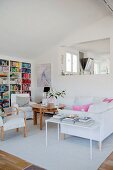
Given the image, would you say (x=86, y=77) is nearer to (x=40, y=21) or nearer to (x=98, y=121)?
(x=40, y=21)

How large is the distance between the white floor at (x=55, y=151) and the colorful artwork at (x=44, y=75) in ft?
9.97

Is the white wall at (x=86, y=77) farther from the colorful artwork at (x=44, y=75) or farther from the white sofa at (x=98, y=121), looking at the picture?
the white sofa at (x=98, y=121)

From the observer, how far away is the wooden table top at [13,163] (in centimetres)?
253

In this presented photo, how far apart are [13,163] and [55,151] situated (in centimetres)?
81

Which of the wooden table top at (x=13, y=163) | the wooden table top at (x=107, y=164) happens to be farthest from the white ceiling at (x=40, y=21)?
the wooden table top at (x=107, y=164)

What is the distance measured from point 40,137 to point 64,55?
3.90 metres

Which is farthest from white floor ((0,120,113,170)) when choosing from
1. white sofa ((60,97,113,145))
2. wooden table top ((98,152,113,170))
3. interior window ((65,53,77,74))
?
interior window ((65,53,77,74))

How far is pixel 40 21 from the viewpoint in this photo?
16.1 ft

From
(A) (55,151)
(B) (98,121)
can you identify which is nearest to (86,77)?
(B) (98,121)

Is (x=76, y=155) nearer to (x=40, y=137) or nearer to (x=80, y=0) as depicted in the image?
(x=40, y=137)

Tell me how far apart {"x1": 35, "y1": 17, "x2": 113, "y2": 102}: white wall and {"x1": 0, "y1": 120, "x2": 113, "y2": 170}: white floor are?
217 cm

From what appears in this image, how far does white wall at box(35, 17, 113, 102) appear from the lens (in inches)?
216

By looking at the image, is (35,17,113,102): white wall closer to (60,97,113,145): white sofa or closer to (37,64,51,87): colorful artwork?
(37,64,51,87): colorful artwork

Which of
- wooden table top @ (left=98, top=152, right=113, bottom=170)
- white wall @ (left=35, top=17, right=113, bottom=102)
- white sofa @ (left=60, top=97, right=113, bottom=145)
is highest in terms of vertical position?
white wall @ (left=35, top=17, right=113, bottom=102)
